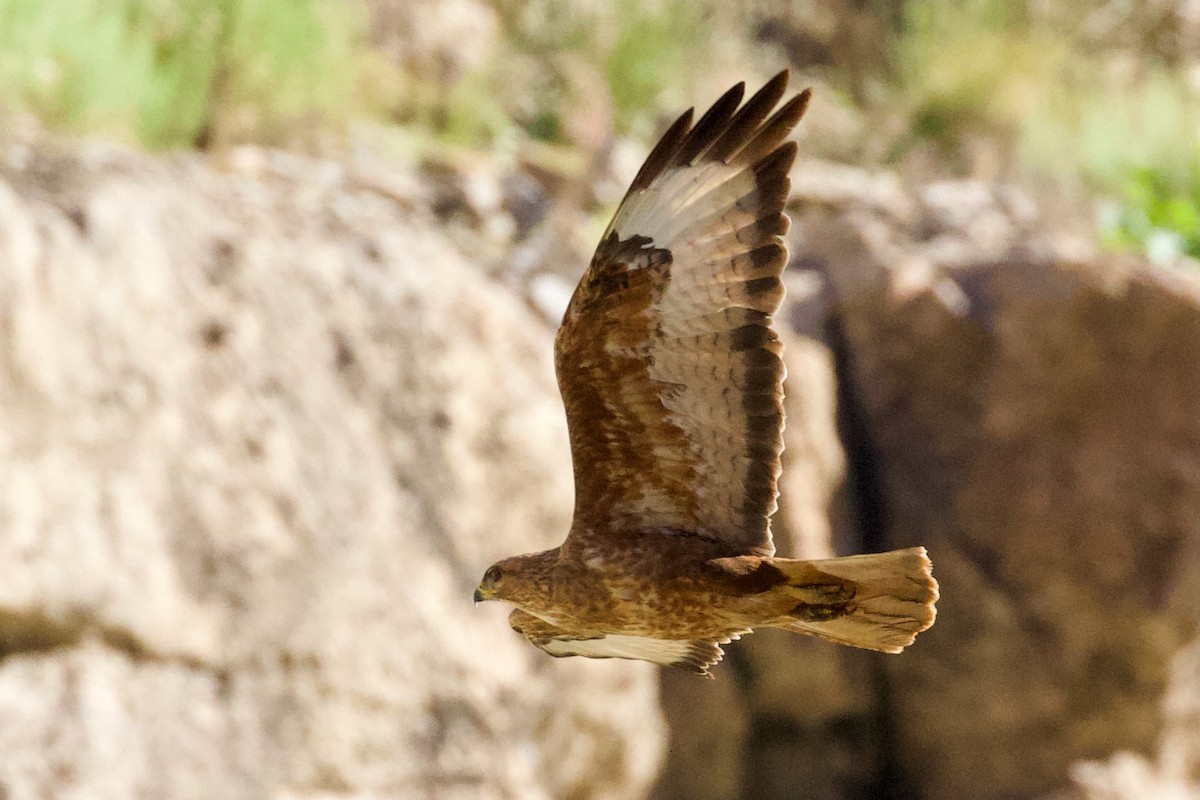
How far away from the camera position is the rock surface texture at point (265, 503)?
5.38 metres

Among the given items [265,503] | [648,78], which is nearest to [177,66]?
[265,503]

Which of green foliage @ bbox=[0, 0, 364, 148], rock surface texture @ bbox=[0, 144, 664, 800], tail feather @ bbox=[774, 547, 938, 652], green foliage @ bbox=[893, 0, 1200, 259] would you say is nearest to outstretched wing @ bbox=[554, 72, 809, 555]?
tail feather @ bbox=[774, 547, 938, 652]

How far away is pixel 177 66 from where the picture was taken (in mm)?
7930

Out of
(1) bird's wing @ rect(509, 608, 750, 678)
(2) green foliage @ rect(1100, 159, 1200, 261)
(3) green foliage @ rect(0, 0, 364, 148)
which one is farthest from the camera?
A: (2) green foliage @ rect(1100, 159, 1200, 261)

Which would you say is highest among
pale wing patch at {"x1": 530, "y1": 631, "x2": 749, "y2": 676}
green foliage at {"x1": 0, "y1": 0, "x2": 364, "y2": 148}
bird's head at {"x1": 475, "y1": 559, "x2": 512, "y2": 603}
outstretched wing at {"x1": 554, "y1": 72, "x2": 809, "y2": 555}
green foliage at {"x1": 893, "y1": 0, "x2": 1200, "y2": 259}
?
green foliage at {"x1": 893, "y1": 0, "x2": 1200, "y2": 259}

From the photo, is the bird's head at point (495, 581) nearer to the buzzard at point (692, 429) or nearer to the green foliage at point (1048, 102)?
the buzzard at point (692, 429)

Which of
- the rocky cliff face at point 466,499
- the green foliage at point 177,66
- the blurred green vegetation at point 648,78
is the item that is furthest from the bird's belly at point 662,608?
the green foliage at point 177,66

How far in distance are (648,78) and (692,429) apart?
27.9ft

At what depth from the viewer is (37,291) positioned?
215 inches

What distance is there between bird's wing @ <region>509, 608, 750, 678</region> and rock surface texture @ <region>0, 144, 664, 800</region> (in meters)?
2.53

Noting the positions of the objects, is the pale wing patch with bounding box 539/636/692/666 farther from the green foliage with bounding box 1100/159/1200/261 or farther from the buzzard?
the green foliage with bounding box 1100/159/1200/261

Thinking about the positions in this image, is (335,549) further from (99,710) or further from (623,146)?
(623,146)

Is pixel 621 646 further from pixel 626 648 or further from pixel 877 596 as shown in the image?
pixel 877 596

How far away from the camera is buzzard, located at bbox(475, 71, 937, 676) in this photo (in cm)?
297
